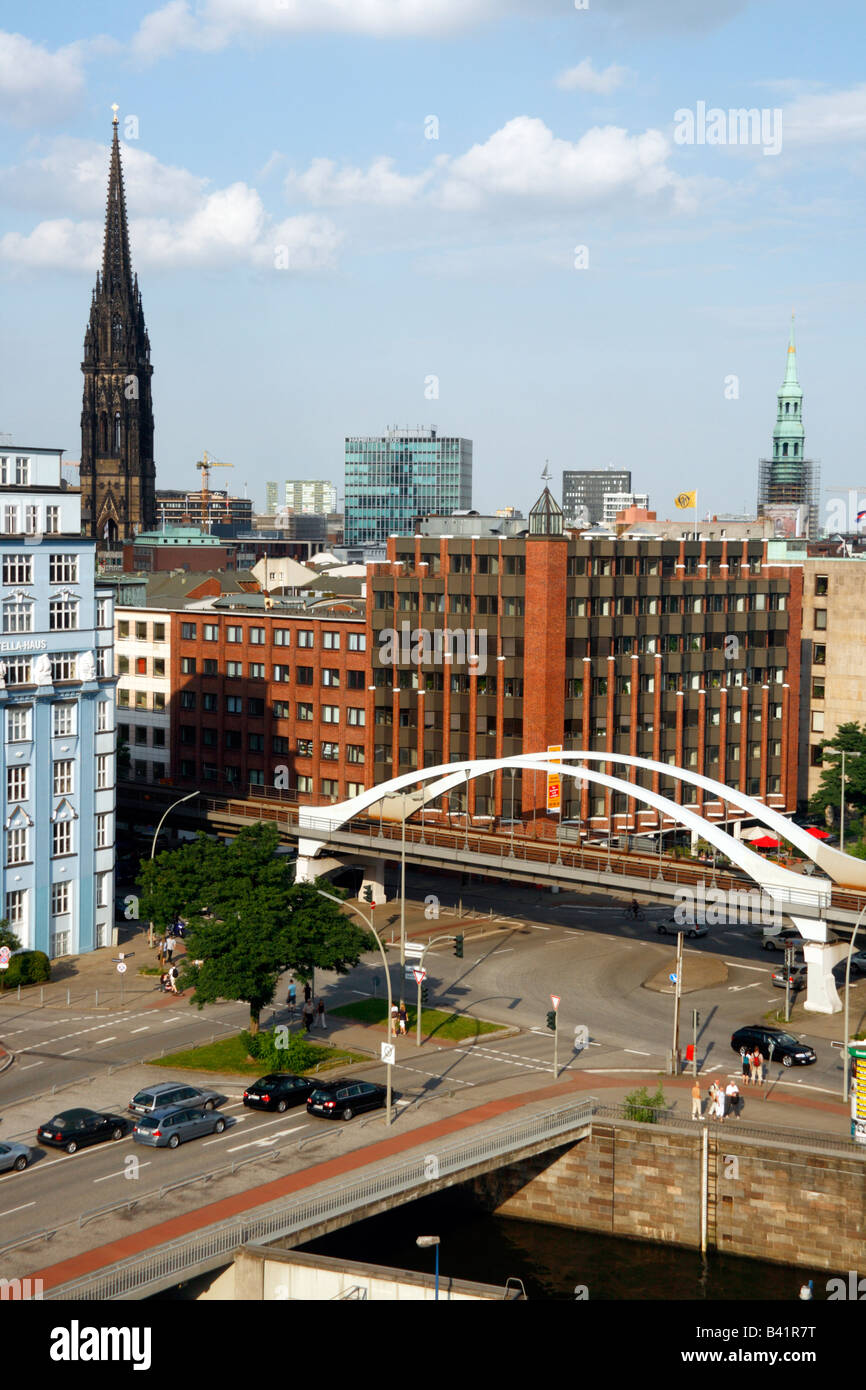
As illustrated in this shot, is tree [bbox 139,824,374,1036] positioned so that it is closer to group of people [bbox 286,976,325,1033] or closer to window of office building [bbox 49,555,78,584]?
group of people [bbox 286,976,325,1033]

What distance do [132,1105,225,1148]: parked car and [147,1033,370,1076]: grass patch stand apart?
23.4 ft

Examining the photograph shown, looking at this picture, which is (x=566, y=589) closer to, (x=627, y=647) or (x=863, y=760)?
(x=627, y=647)

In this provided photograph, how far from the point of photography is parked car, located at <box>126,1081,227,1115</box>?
54963 mm

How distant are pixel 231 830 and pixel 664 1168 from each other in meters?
51.2

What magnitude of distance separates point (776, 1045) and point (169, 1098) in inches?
1006

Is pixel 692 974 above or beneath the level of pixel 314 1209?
beneath

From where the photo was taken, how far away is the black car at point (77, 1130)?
52.8 meters

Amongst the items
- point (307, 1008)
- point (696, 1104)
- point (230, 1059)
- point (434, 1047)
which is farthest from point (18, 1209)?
point (307, 1008)

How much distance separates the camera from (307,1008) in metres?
70.2

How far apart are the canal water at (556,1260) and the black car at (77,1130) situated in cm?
784

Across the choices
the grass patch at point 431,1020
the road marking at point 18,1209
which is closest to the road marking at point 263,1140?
the road marking at point 18,1209

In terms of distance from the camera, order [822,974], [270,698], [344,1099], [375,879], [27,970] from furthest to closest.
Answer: [270,698]
[375,879]
[27,970]
[822,974]
[344,1099]

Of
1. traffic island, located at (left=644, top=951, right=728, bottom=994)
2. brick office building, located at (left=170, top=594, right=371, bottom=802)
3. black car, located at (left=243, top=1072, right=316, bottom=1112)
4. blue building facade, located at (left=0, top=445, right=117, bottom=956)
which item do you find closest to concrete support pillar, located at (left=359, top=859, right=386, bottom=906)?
brick office building, located at (left=170, top=594, right=371, bottom=802)

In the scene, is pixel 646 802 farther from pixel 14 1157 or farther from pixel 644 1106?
pixel 14 1157
